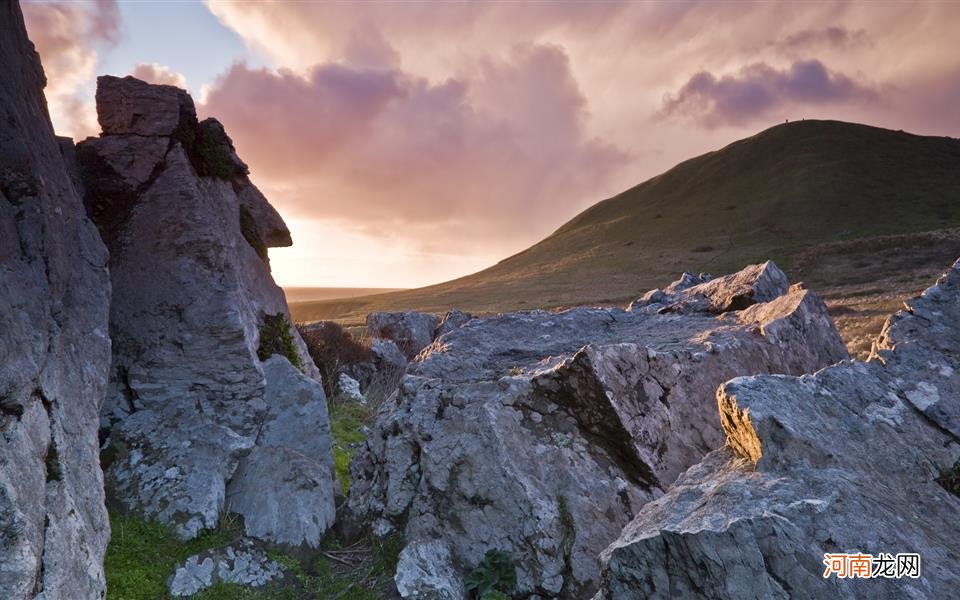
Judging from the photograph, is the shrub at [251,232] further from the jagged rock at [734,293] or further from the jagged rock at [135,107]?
the jagged rock at [734,293]

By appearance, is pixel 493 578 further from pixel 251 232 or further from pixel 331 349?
pixel 331 349

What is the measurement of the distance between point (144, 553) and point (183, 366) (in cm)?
314

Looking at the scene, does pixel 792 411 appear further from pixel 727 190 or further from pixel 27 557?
pixel 727 190

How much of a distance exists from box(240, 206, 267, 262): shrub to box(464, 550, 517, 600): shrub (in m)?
8.62

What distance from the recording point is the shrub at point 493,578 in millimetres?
7945

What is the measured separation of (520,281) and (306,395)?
107 m

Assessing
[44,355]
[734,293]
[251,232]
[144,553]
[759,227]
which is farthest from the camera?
[759,227]

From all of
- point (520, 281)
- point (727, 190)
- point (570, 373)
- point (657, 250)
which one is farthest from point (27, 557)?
point (727, 190)

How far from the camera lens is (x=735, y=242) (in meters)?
119

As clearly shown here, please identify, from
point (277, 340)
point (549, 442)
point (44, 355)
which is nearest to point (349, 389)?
point (277, 340)

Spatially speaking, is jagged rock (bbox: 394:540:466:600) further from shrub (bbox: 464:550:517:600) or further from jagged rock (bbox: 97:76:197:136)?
jagged rock (bbox: 97:76:197:136)

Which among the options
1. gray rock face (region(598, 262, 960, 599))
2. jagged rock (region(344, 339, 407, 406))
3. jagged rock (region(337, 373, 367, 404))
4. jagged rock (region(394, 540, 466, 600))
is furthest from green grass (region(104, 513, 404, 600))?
jagged rock (region(344, 339, 407, 406))

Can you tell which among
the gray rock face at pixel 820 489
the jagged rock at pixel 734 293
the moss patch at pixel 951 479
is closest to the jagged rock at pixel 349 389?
the jagged rock at pixel 734 293

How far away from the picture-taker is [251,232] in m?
13.5
